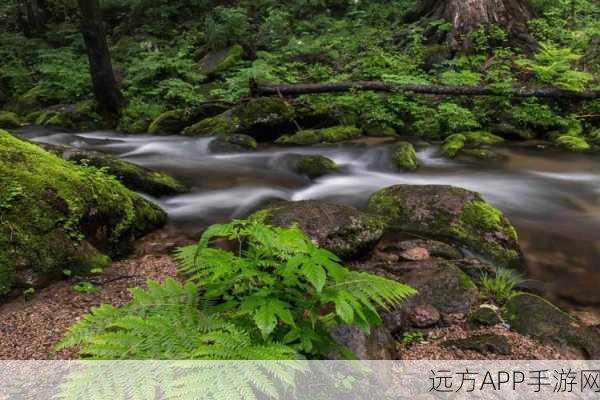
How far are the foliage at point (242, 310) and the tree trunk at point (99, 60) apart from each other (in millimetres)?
12288

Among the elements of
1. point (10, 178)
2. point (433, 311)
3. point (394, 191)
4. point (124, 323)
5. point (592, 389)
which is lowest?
point (592, 389)

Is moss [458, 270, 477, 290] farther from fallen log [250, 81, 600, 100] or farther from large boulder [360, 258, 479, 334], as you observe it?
fallen log [250, 81, 600, 100]

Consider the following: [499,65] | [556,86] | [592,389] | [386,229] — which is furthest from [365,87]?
[592,389]

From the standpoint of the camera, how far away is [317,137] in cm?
1042

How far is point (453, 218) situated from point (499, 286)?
1362 millimetres

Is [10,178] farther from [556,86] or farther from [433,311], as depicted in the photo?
[556,86]

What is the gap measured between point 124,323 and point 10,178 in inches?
108

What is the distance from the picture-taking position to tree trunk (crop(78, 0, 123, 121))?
1180 centimetres

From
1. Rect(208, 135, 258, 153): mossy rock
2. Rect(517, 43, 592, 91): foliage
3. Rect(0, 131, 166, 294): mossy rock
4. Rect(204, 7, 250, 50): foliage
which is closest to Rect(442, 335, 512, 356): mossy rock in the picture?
Rect(0, 131, 166, 294): mossy rock

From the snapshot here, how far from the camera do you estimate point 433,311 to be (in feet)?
11.2

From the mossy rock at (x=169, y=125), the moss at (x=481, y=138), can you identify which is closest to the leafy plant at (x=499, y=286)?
the moss at (x=481, y=138)

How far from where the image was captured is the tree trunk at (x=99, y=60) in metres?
11.8

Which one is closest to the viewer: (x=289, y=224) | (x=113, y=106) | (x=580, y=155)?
(x=289, y=224)

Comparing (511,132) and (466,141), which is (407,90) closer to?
(466,141)
